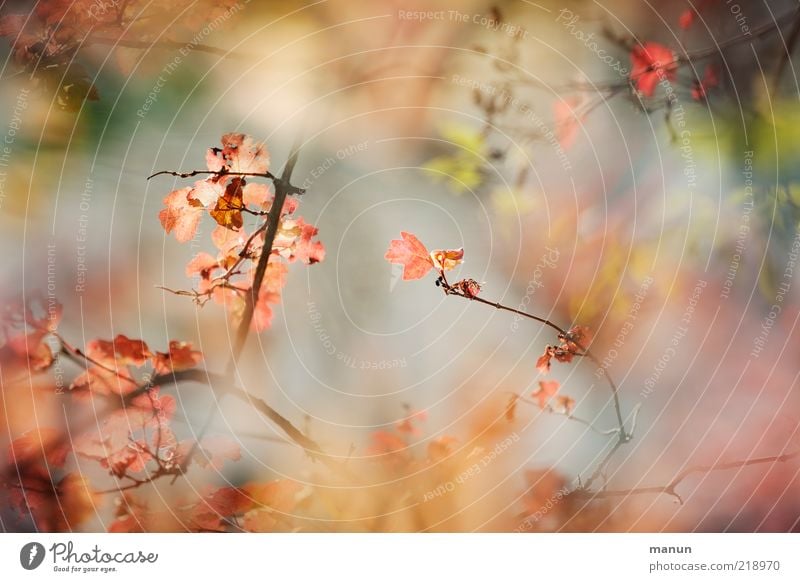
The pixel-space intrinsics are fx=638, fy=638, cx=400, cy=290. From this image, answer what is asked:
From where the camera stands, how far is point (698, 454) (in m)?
0.82

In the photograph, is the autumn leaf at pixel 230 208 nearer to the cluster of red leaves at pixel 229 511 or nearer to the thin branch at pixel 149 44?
the thin branch at pixel 149 44

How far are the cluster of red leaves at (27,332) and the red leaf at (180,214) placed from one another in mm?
166

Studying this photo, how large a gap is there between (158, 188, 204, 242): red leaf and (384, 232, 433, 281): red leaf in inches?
9.5

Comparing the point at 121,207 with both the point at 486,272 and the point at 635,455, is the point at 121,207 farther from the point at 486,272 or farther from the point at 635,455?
the point at 635,455

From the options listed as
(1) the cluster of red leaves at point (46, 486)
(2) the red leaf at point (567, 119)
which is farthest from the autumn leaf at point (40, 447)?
(2) the red leaf at point (567, 119)

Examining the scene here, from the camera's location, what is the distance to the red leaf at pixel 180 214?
2.56 ft

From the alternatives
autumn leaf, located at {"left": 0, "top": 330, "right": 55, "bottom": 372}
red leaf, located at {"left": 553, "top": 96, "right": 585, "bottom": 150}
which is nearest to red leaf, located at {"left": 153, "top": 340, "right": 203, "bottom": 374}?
autumn leaf, located at {"left": 0, "top": 330, "right": 55, "bottom": 372}

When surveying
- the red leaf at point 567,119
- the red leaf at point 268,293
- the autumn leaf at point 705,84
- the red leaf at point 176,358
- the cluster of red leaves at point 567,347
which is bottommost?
the red leaf at point 176,358

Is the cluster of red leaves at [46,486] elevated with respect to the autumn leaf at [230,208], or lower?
lower

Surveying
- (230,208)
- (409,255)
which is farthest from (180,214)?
(409,255)

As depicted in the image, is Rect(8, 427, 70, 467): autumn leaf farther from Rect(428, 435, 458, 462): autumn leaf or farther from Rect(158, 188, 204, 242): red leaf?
Rect(428, 435, 458, 462): autumn leaf

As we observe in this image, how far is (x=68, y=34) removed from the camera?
775 mm

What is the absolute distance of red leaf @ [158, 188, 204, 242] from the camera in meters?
0.78

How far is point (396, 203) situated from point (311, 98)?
0.17 meters
